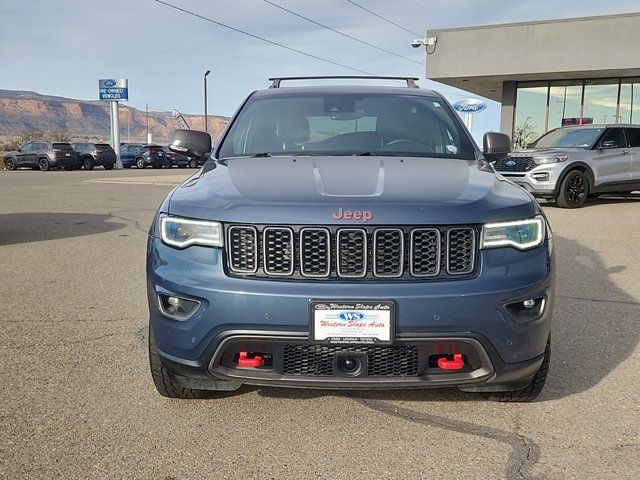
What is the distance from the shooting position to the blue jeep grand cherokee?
8.57ft

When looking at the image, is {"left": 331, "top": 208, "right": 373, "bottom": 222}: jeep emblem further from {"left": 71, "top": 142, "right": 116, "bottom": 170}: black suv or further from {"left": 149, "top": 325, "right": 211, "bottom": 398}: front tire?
{"left": 71, "top": 142, "right": 116, "bottom": 170}: black suv

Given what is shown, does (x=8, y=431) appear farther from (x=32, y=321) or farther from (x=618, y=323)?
(x=618, y=323)

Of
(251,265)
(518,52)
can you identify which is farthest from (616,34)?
(251,265)

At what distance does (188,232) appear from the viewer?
282 cm

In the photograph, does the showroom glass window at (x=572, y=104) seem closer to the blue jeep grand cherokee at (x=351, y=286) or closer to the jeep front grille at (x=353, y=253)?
the blue jeep grand cherokee at (x=351, y=286)

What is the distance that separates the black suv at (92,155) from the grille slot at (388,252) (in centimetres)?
3663

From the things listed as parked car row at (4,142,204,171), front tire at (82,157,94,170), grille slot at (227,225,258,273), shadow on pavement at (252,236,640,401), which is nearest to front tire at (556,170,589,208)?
shadow on pavement at (252,236,640,401)

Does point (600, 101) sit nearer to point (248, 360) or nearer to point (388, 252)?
point (388, 252)

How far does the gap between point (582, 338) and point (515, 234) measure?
6.37 feet

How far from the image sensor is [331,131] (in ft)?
13.5

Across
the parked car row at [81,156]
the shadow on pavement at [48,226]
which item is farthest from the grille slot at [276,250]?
the parked car row at [81,156]

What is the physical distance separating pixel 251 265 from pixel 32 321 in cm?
276

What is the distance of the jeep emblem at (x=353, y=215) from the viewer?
2.67 meters

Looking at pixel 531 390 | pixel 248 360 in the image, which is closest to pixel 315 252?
pixel 248 360
